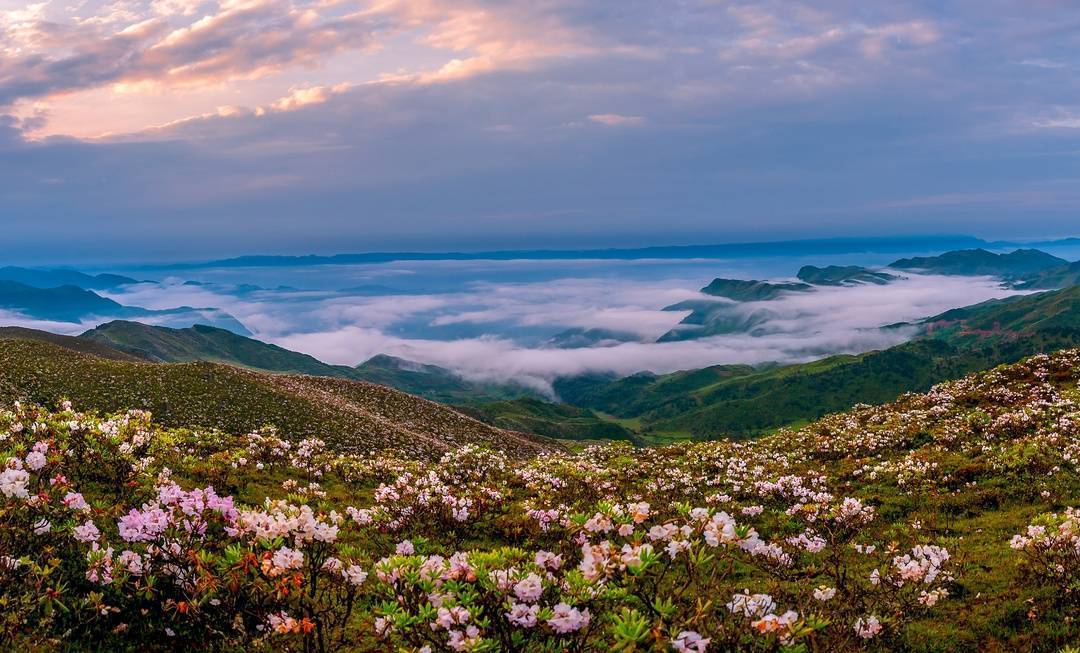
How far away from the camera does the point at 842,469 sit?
2688 cm

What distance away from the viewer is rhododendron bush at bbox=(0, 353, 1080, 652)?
7160mm

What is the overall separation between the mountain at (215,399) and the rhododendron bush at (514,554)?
3088 cm

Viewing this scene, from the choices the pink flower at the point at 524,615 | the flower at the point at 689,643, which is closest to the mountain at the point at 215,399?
the pink flower at the point at 524,615

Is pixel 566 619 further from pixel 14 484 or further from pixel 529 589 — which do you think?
pixel 14 484

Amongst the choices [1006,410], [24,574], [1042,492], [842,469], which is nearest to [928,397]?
[1006,410]

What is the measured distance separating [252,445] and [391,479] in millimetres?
5639

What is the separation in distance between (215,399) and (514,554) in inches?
→ 2369

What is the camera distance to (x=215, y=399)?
60406 mm

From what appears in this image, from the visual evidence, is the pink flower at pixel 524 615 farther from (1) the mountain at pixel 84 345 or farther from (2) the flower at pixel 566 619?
(1) the mountain at pixel 84 345

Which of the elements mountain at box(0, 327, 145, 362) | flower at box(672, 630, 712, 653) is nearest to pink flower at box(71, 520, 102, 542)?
flower at box(672, 630, 712, 653)

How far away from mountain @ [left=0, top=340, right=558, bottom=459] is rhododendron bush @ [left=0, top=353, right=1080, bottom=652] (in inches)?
1216

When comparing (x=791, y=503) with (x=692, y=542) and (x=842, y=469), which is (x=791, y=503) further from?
(x=692, y=542)

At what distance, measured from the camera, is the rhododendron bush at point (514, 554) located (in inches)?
282

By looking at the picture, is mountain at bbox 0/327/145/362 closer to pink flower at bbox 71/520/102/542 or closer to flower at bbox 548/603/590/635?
pink flower at bbox 71/520/102/542
